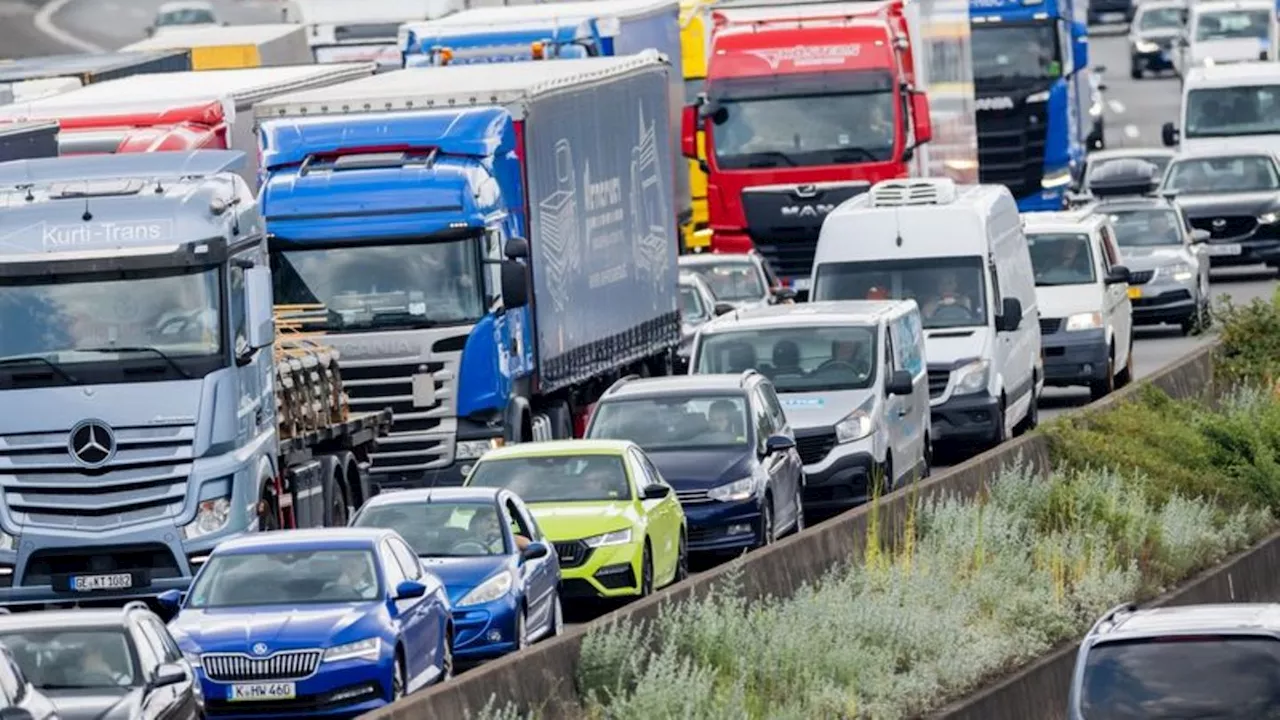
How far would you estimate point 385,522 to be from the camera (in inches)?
907

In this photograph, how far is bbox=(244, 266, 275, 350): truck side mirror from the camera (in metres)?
24.5

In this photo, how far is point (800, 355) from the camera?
102 feet

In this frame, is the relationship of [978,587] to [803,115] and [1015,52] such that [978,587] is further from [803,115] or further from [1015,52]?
[1015,52]

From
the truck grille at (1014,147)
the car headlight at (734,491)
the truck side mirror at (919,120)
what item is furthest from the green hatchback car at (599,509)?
the truck grille at (1014,147)

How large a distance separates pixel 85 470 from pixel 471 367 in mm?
5626

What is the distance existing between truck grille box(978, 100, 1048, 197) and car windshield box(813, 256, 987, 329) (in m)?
19.1

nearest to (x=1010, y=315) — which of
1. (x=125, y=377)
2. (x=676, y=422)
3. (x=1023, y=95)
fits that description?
(x=676, y=422)

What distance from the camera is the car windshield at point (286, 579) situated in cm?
1991

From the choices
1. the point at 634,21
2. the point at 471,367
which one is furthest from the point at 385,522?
the point at 634,21

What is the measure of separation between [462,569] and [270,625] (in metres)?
2.85

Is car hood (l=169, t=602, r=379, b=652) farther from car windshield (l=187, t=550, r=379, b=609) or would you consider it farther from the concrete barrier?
the concrete barrier

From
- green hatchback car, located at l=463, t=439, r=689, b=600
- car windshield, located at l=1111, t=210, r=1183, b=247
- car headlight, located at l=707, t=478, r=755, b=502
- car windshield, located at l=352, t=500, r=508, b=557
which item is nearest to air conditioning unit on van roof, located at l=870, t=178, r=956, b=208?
car headlight, located at l=707, t=478, r=755, b=502

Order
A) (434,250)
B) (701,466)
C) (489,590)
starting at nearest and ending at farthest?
(489,590), (701,466), (434,250)

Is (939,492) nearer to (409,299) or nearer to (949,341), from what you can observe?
(409,299)
